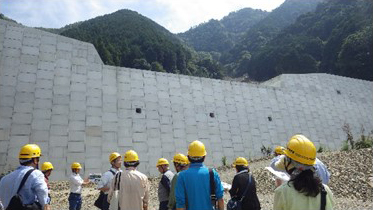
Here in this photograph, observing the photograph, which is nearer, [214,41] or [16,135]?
[16,135]

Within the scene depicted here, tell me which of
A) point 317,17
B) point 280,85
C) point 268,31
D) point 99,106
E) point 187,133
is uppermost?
point 268,31

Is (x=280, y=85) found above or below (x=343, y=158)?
above

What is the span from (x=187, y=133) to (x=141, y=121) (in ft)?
8.25

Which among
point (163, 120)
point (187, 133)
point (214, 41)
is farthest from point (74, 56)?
point (214, 41)

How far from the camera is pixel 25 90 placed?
13.1 m

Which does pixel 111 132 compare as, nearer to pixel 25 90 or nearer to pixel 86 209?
pixel 25 90

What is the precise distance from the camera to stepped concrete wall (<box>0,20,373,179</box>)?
1280 centimetres

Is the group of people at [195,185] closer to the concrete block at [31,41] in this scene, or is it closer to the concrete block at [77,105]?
the concrete block at [77,105]

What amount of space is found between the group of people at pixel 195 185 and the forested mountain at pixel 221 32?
11663 cm

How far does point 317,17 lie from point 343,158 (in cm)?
6749

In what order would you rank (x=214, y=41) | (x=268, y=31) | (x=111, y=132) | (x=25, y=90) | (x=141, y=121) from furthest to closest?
(x=214, y=41), (x=268, y=31), (x=141, y=121), (x=111, y=132), (x=25, y=90)

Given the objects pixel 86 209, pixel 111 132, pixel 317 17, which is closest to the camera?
pixel 86 209

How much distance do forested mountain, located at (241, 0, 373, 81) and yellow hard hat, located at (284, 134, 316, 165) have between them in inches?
1709

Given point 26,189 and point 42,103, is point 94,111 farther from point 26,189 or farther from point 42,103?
point 26,189
